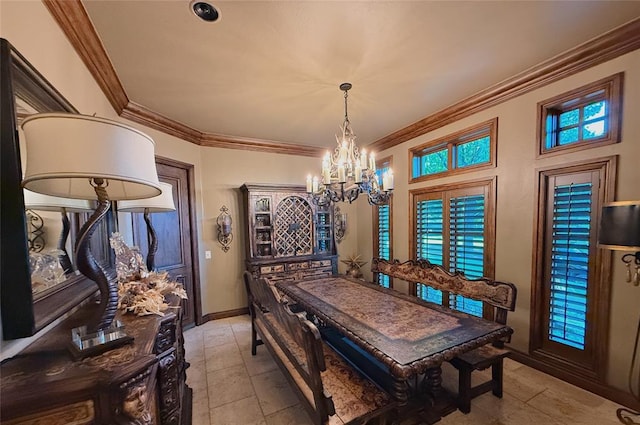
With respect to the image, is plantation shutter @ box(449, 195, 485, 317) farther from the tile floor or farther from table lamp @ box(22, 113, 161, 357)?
table lamp @ box(22, 113, 161, 357)

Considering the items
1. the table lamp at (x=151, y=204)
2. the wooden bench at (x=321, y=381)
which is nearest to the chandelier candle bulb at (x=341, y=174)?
the wooden bench at (x=321, y=381)

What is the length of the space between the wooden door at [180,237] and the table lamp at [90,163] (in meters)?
2.37

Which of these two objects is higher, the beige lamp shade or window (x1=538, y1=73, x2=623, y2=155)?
window (x1=538, y1=73, x2=623, y2=155)

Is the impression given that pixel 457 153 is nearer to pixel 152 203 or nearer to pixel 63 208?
pixel 152 203

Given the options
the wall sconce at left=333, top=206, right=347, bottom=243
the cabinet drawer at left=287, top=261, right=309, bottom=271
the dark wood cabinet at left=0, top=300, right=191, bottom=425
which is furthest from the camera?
the wall sconce at left=333, top=206, right=347, bottom=243

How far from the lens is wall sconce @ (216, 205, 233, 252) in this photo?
3.88 meters

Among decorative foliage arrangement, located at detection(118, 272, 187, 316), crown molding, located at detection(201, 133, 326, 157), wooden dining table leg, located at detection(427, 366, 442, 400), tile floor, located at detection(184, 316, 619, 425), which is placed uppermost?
crown molding, located at detection(201, 133, 326, 157)

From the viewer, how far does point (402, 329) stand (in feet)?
5.82

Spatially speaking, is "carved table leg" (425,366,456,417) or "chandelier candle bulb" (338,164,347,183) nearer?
"carved table leg" (425,366,456,417)

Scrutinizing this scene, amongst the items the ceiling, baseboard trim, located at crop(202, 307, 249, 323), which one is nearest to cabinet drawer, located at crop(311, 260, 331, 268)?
baseboard trim, located at crop(202, 307, 249, 323)

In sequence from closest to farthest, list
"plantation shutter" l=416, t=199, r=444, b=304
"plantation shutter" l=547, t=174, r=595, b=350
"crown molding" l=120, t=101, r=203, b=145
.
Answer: "plantation shutter" l=547, t=174, r=595, b=350
"crown molding" l=120, t=101, r=203, b=145
"plantation shutter" l=416, t=199, r=444, b=304

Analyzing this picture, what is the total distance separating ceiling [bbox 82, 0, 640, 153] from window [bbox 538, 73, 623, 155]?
0.42m

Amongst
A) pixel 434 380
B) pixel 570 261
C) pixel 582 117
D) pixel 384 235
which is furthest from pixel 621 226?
pixel 384 235

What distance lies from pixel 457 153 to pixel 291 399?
3376mm
